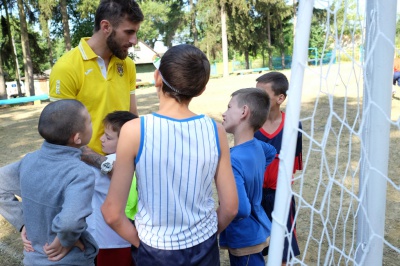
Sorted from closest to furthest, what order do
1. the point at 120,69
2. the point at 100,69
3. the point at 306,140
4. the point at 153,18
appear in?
the point at 100,69 → the point at 120,69 → the point at 306,140 → the point at 153,18

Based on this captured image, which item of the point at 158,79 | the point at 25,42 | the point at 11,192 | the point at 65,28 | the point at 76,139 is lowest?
the point at 11,192

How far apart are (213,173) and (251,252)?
2.11 feet

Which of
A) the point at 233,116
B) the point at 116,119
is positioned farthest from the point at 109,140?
the point at 233,116

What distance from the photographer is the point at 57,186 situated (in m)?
1.50

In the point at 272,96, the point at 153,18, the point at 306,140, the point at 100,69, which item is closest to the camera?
the point at 100,69

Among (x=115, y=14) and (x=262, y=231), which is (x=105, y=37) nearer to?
(x=115, y=14)

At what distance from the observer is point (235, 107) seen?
199 centimetres

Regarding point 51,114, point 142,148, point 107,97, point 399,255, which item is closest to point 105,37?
point 107,97

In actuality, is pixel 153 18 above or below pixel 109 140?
above

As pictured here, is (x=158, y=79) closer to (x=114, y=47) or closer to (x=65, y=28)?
(x=114, y=47)

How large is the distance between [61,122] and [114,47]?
2.56 ft

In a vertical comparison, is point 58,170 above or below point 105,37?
below

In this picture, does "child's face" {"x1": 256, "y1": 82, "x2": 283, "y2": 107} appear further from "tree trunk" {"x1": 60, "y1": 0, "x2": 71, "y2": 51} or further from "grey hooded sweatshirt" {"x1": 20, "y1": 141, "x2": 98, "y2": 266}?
"tree trunk" {"x1": 60, "y1": 0, "x2": 71, "y2": 51}

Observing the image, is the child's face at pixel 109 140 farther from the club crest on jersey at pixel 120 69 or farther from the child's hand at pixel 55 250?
the child's hand at pixel 55 250
